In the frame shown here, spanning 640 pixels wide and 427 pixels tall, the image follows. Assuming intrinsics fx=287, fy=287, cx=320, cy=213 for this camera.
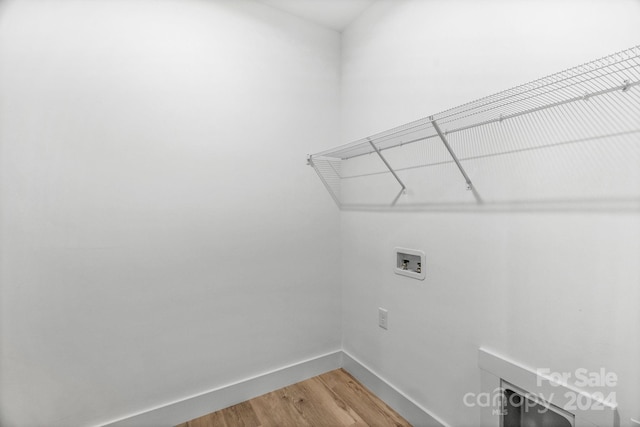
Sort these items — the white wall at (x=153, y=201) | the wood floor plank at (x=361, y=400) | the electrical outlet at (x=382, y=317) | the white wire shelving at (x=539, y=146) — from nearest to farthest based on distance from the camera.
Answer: the white wire shelving at (x=539, y=146) → the white wall at (x=153, y=201) → the wood floor plank at (x=361, y=400) → the electrical outlet at (x=382, y=317)

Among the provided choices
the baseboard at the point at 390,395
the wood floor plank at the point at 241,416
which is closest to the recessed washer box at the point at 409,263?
the baseboard at the point at 390,395

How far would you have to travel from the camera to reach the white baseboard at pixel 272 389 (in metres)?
1.46

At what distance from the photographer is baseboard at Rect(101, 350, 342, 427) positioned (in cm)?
147

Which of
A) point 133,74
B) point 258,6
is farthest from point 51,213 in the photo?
point 258,6

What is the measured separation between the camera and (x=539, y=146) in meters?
1.02

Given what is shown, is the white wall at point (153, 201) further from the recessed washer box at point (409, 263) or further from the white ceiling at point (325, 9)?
the recessed washer box at point (409, 263)

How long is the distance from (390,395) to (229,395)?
931 millimetres

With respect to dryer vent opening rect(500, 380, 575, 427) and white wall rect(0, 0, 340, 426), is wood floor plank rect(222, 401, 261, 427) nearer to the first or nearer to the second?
white wall rect(0, 0, 340, 426)

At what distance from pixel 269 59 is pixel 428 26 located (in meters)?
0.92

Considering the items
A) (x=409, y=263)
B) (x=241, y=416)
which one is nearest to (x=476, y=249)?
(x=409, y=263)

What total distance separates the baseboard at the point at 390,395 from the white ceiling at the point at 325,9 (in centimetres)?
228

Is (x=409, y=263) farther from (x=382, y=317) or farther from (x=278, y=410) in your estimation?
(x=278, y=410)

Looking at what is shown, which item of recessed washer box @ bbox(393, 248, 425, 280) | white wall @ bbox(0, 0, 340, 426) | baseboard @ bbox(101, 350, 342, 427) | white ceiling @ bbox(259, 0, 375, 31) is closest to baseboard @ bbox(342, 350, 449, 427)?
baseboard @ bbox(101, 350, 342, 427)

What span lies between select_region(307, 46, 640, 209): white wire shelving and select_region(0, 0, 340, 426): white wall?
798mm
